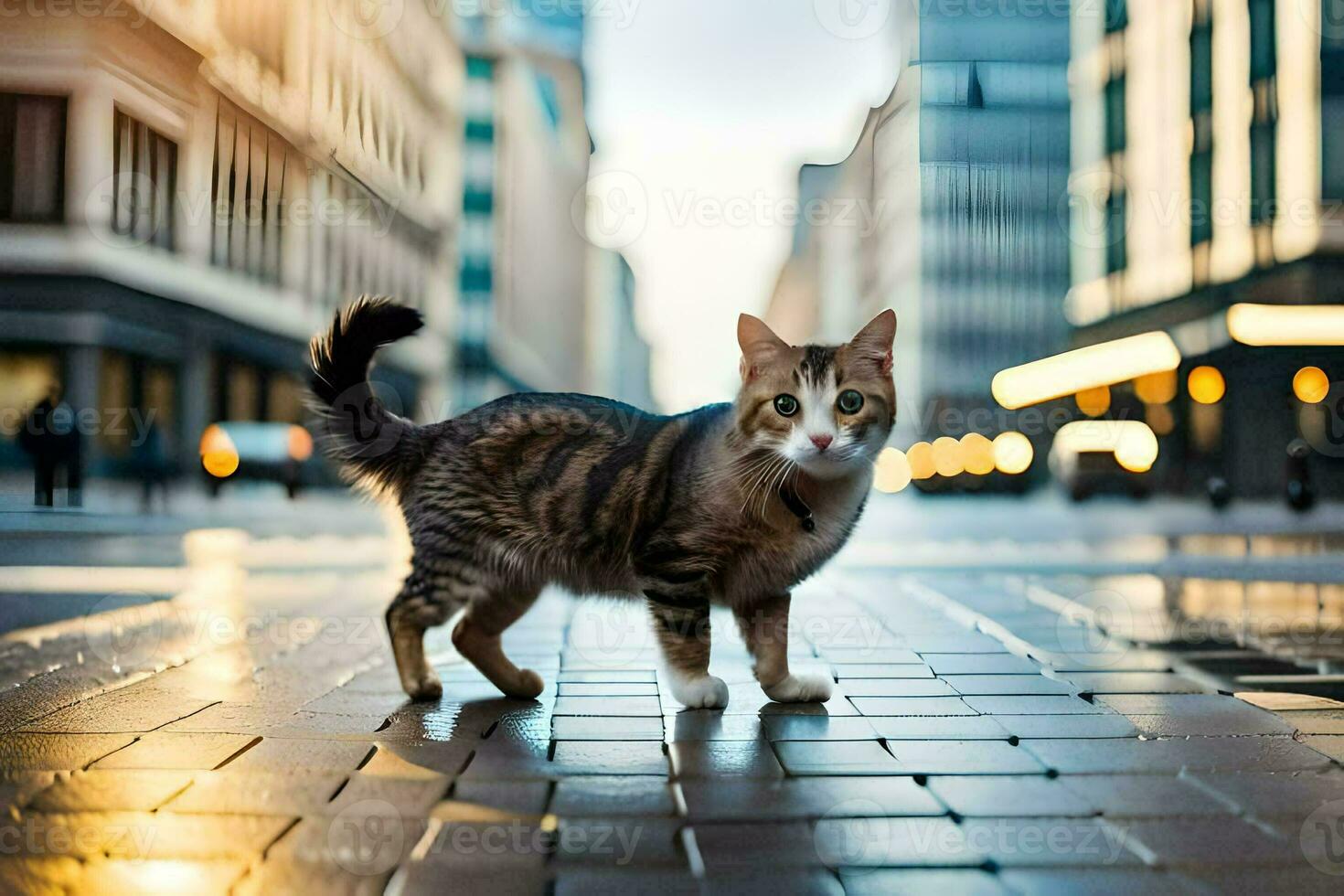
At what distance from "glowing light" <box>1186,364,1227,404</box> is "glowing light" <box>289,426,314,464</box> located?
1256cm

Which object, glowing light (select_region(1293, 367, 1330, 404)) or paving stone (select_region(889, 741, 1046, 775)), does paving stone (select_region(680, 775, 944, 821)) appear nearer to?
paving stone (select_region(889, 741, 1046, 775))

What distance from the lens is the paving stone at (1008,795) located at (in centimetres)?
186

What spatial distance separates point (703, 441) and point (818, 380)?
36cm

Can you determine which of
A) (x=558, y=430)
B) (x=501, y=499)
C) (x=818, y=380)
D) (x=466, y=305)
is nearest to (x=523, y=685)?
(x=501, y=499)

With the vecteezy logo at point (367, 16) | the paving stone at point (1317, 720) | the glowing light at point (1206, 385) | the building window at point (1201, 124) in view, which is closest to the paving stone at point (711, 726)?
the paving stone at point (1317, 720)

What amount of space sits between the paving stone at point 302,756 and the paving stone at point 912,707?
124 centimetres

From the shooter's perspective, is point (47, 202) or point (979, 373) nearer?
point (47, 202)

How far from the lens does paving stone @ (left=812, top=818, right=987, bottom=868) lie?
1.63 m

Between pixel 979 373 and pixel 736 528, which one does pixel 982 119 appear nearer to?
pixel 736 528

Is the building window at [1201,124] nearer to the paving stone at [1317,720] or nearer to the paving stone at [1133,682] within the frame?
the paving stone at [1133,682]

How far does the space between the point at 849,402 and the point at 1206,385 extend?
1445 cm

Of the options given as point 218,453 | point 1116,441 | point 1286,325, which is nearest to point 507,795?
point 218,453

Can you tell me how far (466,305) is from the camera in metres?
23.8

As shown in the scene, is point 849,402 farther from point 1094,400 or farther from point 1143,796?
point 1094,400
